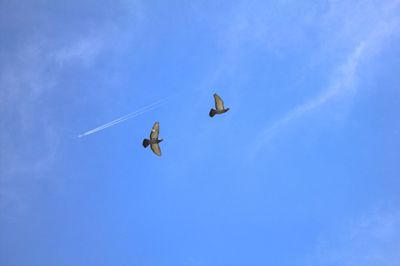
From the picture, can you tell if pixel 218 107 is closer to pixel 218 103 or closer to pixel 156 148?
pixel 218 103

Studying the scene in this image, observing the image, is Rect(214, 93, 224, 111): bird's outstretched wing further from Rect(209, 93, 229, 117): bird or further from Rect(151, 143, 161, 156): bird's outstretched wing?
Rect(151, 143, 161, 156): bird's outstretched wing

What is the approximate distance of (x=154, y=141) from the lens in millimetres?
78812

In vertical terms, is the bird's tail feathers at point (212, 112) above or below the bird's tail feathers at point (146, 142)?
above

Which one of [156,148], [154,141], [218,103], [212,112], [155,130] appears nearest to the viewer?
[218,103]

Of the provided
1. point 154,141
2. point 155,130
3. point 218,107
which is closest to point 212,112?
point 218,107

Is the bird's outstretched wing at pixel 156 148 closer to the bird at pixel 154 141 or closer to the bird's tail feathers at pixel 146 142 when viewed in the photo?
the bird at pixel 154 141

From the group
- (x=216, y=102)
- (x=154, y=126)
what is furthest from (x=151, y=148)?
(x=216, y=102)

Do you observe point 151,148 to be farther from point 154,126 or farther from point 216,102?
point 216,102

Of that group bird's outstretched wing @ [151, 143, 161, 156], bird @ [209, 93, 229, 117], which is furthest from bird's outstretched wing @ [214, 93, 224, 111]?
bird's outstretched wing @ [151, 143, 161, 156]

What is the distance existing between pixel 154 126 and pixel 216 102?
6.97m

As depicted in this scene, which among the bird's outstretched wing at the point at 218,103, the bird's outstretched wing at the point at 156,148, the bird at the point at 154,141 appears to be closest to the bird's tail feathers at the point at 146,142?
the bird at the point at 154,141

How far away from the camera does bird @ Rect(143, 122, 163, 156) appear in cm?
7800

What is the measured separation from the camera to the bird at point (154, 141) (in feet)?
256

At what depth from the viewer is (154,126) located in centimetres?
7800
